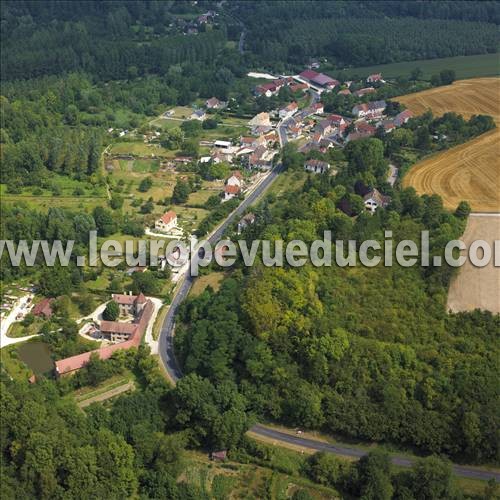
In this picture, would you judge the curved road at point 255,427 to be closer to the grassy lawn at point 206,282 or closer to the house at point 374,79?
the grassy lawn at point 206,282

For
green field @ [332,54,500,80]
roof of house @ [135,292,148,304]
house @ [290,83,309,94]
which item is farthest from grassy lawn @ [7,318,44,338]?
green field @ [332,54,500,80]

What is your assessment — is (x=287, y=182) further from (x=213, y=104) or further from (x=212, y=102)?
(x=212, y=102)

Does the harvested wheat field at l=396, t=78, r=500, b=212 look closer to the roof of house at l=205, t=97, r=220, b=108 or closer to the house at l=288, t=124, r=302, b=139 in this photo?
the house at l=288, t=124, r=302, b=139

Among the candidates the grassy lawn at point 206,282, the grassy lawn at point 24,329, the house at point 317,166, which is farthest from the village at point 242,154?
the grassy lawn at point 206,282

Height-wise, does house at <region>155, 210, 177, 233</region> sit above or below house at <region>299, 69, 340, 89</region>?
below

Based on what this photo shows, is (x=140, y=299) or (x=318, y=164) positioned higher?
(x=318, y=164)

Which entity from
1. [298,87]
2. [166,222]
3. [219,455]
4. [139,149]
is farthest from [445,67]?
[219,455]
